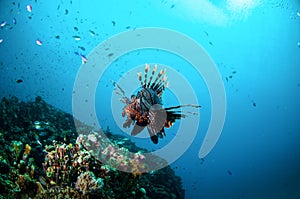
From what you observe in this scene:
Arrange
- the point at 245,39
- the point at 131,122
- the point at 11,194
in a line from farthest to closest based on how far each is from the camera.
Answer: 1. the point at 245,39
2. the point at 11,194
3. the point at 131,122

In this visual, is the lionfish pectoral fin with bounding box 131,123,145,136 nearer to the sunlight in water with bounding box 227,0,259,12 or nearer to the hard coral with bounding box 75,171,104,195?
the hard coral with bounding box 75,171,104,195

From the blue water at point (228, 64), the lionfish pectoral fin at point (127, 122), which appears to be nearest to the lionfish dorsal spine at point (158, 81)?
the lionfish pectoral fin at point (127, 122)

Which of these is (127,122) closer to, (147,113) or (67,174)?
(147,113)

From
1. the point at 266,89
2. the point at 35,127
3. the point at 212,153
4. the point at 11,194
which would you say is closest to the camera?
the point at 11,194

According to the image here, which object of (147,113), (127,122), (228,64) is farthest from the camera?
(228,64)

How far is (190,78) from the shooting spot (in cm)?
5762

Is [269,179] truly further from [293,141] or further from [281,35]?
[281,35]

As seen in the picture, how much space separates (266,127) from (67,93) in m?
60.9

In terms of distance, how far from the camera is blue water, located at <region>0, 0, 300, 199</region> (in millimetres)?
34088

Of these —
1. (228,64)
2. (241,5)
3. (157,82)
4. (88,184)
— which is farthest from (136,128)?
(228,64)

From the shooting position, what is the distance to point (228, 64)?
4959 cm

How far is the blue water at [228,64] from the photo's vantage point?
3409cm

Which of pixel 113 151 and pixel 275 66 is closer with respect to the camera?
pixel 113 151

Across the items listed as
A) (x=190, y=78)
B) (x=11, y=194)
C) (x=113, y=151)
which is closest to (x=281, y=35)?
(x=190, y=78)
